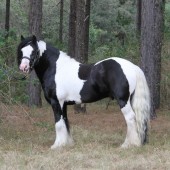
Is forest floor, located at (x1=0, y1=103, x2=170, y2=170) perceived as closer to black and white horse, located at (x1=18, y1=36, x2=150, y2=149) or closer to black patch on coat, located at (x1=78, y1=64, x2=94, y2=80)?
black and white horse, located at (x1=18, y1=36, x2=150, y2=149)

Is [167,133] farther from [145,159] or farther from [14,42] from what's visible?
[14,42]

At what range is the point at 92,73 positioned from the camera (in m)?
8.42

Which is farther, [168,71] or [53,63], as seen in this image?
[168,71]

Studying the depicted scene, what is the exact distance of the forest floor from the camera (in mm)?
6727

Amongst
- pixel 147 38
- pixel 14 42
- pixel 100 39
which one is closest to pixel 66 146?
pixel 147 38

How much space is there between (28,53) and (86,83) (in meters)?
1.25

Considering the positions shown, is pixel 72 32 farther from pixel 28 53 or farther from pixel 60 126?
pixel 60 126

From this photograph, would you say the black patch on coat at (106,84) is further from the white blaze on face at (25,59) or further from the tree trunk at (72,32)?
the tree trunk at (72,32)

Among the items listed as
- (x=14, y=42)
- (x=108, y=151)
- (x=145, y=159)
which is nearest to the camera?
(x=145, y=159)

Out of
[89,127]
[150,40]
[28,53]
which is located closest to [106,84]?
[28,53]

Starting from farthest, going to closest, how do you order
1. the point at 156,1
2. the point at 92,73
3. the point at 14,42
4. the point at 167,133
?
the point at 14,42
the point at 156,1
the point at 167,133
the point at 92,73

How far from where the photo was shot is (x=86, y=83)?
844 cm

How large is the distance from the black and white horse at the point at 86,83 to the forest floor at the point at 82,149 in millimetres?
441

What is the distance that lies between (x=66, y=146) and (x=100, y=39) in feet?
92.0
